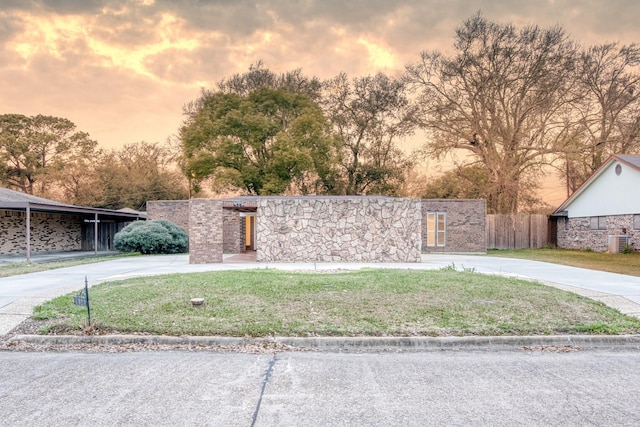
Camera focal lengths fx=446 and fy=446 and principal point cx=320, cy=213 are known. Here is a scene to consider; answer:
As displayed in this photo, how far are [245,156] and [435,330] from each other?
84.1 ft

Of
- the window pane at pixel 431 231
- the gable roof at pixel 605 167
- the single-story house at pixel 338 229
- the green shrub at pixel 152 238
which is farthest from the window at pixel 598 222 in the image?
the green shrub at pixel 152 238

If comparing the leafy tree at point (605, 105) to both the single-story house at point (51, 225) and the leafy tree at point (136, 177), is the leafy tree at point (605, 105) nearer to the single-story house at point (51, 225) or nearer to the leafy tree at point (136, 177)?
the single-story house at point (51, 225)

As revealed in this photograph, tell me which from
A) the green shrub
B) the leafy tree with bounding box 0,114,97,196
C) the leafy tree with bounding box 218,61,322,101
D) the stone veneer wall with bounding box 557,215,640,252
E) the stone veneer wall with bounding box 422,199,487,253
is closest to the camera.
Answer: the green shrub

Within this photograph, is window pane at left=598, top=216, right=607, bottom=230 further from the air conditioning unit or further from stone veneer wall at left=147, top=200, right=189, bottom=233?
stone veneer wall at left=147, top=200, right=189, bottom=233

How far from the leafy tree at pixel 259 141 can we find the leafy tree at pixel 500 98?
23.3 ft

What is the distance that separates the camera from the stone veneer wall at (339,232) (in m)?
17.6

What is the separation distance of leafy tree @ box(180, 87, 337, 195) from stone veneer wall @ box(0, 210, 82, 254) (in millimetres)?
8066

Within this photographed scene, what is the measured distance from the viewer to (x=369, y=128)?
105 feet

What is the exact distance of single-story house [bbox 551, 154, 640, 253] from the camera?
22.7 m

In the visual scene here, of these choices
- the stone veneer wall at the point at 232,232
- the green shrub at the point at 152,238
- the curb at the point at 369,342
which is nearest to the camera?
the curb at the point at 369,342

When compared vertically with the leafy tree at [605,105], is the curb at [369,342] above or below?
below

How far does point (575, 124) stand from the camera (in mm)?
27688

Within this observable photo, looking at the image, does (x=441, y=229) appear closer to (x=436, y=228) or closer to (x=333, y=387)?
(x=436, y=228)

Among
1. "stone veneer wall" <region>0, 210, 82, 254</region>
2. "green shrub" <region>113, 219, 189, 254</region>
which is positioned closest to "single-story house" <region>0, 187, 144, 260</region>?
"stone veneer wall" <region>0, 210, 82, 254</region>
